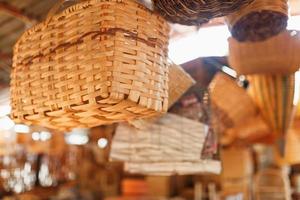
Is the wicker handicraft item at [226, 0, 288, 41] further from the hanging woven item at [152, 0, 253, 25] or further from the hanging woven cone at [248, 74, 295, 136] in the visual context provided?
the hanging woven cone at [248, 74, 295, 136]

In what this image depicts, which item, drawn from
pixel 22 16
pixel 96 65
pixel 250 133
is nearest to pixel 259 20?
pixel 96 65

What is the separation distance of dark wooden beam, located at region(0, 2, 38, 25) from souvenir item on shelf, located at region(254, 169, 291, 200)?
2.52 m

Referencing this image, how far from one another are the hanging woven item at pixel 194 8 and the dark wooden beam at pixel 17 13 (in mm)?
1088

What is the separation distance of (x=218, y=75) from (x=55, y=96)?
4.50 feet

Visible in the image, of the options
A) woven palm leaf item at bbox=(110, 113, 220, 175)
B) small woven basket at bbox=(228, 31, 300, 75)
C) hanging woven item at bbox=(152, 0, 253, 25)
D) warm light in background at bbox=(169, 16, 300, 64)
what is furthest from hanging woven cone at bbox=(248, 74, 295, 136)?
hanging woven item at bbox=(152, 0, 253, 25)

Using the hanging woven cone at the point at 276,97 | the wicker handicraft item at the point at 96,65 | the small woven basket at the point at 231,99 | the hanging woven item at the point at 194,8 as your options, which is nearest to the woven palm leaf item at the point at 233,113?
the small woven basket at the point at 231,99

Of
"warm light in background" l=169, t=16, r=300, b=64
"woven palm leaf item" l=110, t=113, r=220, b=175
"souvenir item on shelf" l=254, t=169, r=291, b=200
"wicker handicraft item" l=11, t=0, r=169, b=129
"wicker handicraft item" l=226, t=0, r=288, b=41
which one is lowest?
"souvenir item on shelf" l=254, t=169, r=291, b=200

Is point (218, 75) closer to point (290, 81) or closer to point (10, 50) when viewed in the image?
point (290, 81)

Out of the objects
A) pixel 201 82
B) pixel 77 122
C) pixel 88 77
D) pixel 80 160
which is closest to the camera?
pixel 88 77

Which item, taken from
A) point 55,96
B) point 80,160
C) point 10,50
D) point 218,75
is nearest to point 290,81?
point 218,75

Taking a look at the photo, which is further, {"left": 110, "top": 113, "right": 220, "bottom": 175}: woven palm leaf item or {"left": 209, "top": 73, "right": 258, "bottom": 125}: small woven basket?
{"left": 209, "top": 73, "right": 258, "bottom": 125}: small woven basket

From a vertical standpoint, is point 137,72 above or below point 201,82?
below

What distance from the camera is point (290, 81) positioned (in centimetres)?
187

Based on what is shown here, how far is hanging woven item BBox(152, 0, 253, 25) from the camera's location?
1.04m
